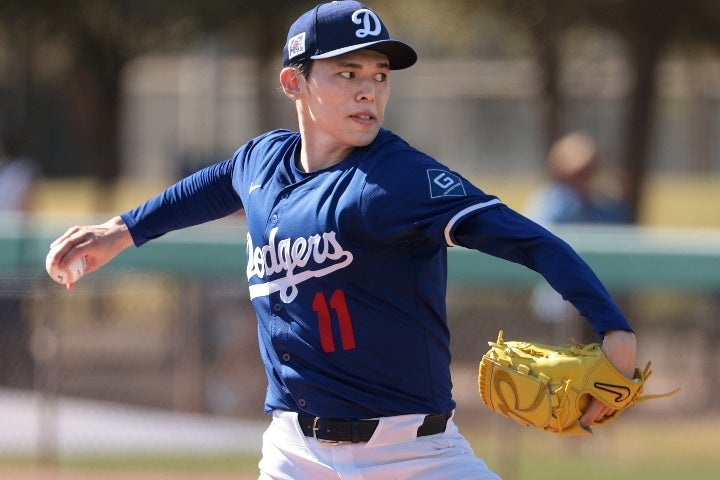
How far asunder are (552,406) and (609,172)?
31.2 feet

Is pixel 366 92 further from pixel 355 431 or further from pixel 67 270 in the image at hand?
pixel 67 270

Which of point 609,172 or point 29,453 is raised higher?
point 609,172

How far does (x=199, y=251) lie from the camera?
26.1ft

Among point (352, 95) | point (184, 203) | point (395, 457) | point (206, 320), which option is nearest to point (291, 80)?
point (352, 95)

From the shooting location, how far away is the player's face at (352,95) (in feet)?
12.0

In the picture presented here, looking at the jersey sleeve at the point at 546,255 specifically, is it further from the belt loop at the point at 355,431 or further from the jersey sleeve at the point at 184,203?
the jersey sleeve at the point at 184,203

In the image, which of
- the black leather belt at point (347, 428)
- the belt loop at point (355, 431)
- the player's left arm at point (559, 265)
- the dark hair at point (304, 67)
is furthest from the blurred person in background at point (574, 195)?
the player's left arm at point (559, 265)

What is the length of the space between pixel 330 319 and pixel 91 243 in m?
0.96

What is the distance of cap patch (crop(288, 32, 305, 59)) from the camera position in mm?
3780

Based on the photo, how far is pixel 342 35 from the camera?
3.65 metres

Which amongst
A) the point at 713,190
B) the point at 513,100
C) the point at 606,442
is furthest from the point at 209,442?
the point at 713,190

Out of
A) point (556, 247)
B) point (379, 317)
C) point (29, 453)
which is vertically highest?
point (556, 247)

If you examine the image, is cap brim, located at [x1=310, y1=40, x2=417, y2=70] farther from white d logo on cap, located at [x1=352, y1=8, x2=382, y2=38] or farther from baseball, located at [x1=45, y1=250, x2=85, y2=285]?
baseball, located at [x1=45, y1=250, x2=85, y2=285]

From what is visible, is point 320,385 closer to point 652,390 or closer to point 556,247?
point 556,247
